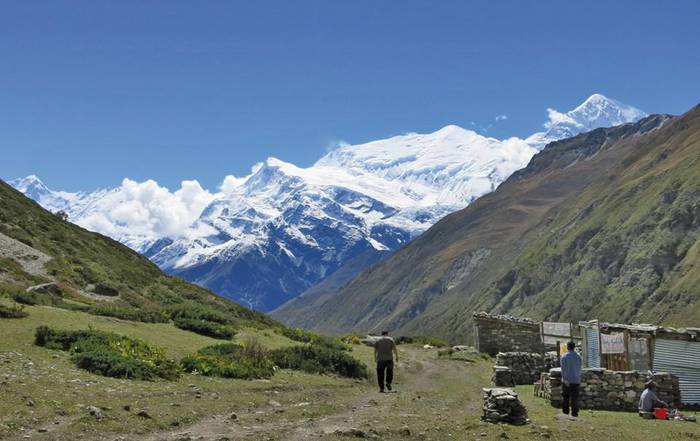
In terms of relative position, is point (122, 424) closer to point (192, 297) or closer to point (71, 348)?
point (71, 348)

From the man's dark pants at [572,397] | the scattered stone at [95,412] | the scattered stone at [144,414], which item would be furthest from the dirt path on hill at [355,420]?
the man's dark pants at [572,397]

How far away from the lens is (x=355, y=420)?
19125 millimetres

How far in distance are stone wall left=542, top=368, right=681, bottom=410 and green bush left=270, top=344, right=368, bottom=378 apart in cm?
986

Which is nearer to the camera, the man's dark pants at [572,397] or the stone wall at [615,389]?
the man's dark pants at [572,397]

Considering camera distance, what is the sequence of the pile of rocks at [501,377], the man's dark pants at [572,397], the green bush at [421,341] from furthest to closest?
the green bush at [421,341] → the pile of rocks at [501,377] → the man's dark pants at [572,397]

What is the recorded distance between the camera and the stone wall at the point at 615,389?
82.1ft

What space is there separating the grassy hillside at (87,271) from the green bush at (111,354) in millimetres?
10528

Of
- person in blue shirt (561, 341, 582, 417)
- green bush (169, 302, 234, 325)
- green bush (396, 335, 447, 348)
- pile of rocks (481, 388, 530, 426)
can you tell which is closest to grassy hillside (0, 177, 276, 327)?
green bush (169, 302, 234, 325)

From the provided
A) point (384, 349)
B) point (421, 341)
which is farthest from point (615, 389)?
point (421, 341)

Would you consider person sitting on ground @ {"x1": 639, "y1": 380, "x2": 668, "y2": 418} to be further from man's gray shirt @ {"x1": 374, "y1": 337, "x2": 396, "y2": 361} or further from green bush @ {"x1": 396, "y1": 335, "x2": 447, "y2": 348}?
green bush @ {"x1": 396, "y1": 335, "x2": 447, "y2": 348}

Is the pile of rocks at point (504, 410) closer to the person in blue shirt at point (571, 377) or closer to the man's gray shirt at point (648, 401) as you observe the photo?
the person in blue shirt at point (571, 377)

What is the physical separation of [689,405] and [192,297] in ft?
120

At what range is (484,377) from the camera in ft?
124

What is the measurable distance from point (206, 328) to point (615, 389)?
64.4 ft
